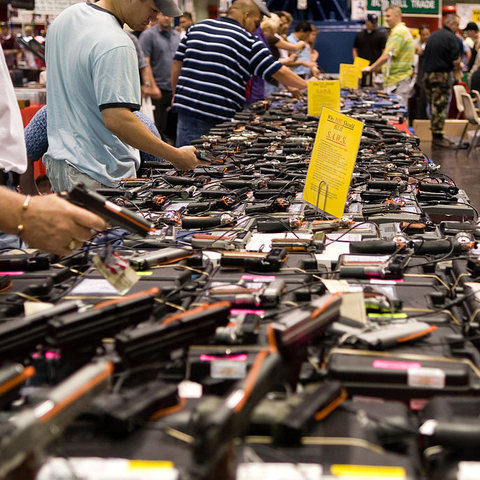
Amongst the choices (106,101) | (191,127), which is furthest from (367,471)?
(191,127)

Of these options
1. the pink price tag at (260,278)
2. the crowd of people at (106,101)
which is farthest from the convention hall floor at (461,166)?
the pink price tag at (260,278)

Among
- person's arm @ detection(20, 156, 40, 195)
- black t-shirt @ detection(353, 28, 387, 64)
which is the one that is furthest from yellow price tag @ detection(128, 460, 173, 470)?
black t-shirt @ detection(353, 28, 387, 64)

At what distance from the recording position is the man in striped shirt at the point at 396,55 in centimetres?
1082

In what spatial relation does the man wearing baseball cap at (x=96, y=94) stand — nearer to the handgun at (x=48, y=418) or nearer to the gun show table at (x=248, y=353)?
the gun show table at (x=248, y=353)

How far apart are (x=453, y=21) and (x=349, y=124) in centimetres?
950

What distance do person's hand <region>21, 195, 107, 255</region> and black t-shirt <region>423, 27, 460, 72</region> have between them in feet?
33.6

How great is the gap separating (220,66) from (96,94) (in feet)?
8.03

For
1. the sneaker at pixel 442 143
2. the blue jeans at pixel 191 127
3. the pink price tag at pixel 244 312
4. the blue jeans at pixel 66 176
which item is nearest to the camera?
the pink price tag at pixel 244 312

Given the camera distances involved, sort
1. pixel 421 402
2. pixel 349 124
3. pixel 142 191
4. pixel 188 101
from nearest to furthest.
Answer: pixel 421 402, pixel 349 124, pixel 142 191, pixel 188 101

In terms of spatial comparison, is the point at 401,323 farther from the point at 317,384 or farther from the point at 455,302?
the point at 317,384

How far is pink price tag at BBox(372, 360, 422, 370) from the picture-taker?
1244mm

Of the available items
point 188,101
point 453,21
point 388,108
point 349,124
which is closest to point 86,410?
point 349,124

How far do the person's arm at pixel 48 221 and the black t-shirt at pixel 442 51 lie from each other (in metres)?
10.2

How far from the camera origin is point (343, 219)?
98.0 inches
